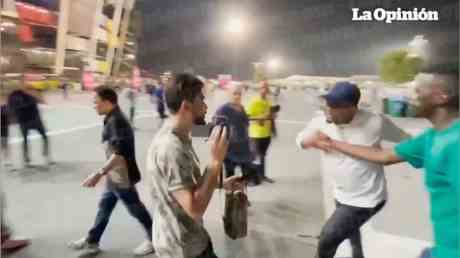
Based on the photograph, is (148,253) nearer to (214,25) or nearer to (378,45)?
(214,25)

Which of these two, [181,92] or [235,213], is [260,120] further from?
[181,92]

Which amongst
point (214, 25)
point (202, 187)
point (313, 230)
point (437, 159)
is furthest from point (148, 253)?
point (437, 159)

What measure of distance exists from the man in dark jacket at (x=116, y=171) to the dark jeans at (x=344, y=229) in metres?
0.70

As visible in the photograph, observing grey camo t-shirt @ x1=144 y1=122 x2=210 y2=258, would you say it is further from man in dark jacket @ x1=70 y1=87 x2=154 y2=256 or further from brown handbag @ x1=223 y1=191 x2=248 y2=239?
man in dark jacket @ x1=70 y1=87 x2=154 y2=256

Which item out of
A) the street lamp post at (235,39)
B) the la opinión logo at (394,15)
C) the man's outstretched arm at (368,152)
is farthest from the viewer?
the street lamp post at (235,39)

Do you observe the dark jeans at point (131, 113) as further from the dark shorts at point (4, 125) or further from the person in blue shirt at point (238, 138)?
the dark shorts at point (4, 125)

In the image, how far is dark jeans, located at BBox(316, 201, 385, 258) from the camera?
169cm

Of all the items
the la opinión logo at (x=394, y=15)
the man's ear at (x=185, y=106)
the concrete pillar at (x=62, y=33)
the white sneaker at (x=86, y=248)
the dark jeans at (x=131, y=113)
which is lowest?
the white sneaker at (x=86, y=248)

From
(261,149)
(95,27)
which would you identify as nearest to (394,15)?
(261,149)

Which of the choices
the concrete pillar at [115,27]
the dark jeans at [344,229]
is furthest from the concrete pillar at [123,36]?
the dark jeans at [344,229]

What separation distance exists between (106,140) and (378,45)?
113cm

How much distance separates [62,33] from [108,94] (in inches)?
13.1

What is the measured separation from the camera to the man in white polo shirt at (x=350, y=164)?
164cm

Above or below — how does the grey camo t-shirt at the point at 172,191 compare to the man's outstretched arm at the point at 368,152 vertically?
below
